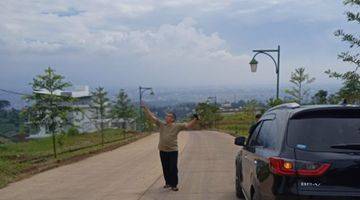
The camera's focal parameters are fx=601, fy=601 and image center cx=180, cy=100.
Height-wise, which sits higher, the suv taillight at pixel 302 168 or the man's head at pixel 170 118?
the man's head at pixel 170 118

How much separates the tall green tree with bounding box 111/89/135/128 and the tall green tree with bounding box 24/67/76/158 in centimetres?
2982

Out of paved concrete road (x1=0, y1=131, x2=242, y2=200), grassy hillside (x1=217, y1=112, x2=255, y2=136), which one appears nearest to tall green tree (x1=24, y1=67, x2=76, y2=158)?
paved concrete road (x1=0, y1=131, x2=242, y2=200)

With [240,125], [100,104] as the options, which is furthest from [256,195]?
[240,125]

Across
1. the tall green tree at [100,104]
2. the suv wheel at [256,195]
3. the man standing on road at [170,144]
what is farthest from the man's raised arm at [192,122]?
Answer: the tall green tree at [100,104]

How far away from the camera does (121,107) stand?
58.2m

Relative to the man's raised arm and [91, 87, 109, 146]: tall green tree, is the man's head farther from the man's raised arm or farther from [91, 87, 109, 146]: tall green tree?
[91, 87, 109, 146]: tall green tree

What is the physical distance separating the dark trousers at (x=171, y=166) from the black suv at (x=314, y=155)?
18.7 feet

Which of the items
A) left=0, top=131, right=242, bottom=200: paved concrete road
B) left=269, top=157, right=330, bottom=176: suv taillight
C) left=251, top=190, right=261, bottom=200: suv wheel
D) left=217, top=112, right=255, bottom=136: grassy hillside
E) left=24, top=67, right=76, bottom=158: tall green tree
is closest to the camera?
left=269, top=157, right=330, bottom=176: suv taillight

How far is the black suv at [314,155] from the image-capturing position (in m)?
6.38

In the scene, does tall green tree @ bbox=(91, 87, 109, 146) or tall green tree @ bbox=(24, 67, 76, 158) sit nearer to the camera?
tall green tree @ bbox=(24, 67, 76, 158)

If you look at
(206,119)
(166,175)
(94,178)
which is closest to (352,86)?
(166,175)

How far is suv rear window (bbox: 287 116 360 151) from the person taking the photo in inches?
258

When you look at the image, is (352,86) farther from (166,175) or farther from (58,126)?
(58,126)

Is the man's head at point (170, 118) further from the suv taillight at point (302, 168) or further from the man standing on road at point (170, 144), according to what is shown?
the suv taillight at point (302, 168)
